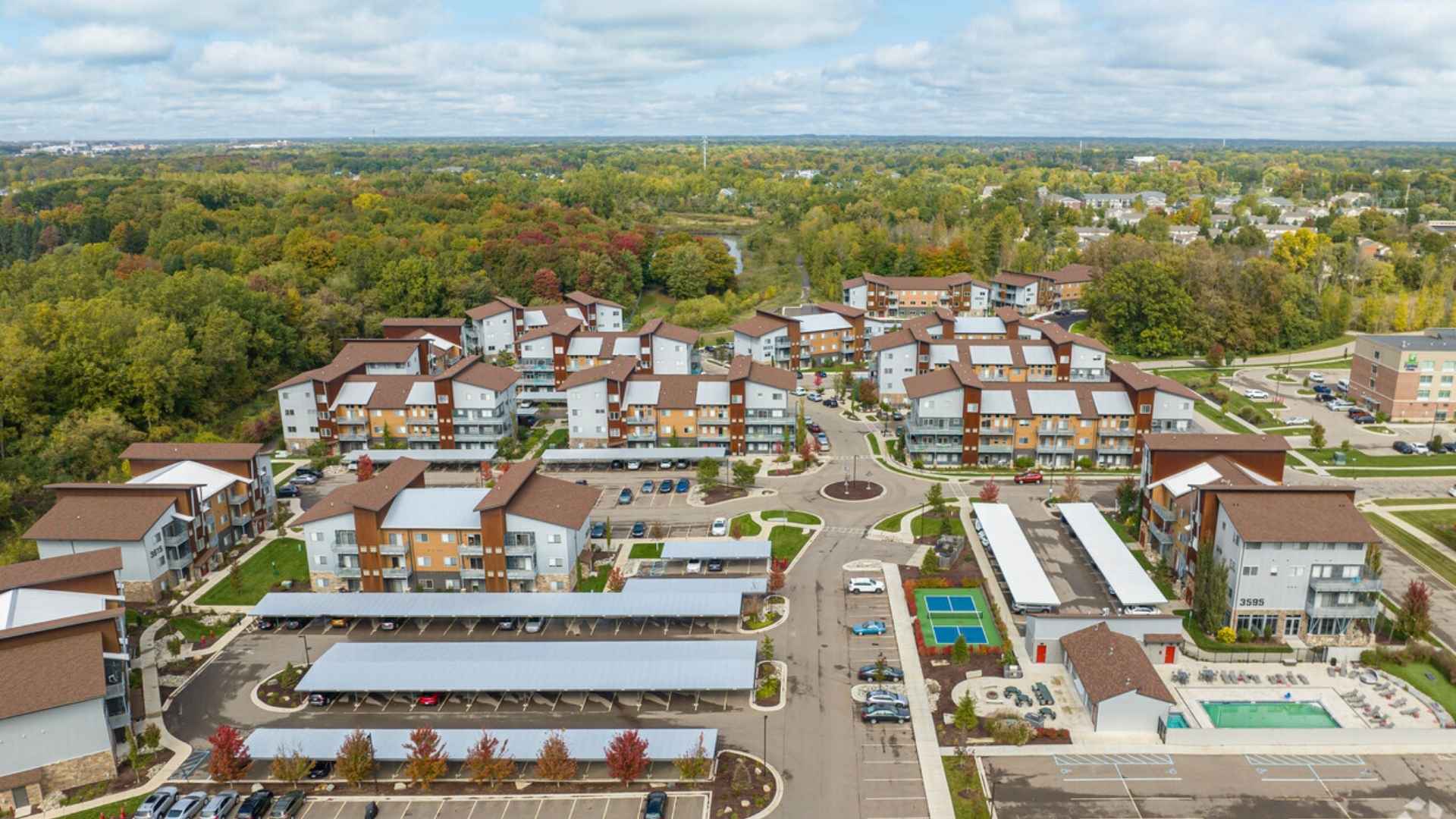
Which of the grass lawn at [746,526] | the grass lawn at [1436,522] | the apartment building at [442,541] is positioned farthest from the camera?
the grass lawn at [746,526]

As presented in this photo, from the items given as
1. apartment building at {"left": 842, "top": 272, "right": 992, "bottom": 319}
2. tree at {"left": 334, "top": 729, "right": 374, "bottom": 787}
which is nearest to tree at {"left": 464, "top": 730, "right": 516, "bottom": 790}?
tree at {"left": 334, "top": 729, "right": 374, "bottom": 787}

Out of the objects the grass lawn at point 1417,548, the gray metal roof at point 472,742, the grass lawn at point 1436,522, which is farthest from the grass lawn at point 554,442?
the grass lawn at point 1436,522

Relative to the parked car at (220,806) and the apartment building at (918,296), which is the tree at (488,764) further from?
the apartment building at (918,296)

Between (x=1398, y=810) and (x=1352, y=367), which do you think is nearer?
(x=1398, y=810)

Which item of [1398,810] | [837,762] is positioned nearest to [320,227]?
[837,762]

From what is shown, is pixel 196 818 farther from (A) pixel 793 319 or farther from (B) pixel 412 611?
(A) pixel 793 319

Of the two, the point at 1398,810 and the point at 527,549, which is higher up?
the point at 527,549
